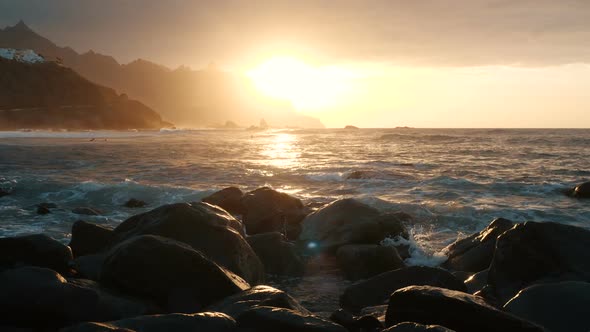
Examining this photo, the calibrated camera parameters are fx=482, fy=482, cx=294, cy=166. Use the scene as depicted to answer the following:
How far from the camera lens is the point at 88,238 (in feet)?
31.1

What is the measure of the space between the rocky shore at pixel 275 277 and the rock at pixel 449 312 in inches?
0.4

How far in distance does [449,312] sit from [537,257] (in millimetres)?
3270

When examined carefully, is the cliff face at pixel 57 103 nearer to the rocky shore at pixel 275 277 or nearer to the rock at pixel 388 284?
the rocky shore at pixel 275 277

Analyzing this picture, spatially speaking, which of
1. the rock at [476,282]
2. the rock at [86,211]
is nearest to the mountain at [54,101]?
the rock at [86,211]

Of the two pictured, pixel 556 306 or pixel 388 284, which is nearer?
pixel 556 306

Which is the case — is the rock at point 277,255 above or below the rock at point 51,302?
below

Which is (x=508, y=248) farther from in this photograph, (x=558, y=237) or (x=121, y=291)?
(x=121, y=291)

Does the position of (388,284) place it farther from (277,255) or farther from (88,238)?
(88,238)

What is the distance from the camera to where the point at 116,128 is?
12494 centimetres

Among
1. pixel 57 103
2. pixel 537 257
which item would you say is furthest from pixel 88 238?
pixel 57 103

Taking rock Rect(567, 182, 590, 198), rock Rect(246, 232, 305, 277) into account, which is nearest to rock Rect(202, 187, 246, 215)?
rock Rect(246, 232, 305, 277)

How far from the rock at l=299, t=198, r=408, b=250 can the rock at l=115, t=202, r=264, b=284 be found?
317cm

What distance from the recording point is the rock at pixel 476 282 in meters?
7.66

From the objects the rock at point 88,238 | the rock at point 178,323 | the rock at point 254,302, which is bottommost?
the rock at point 88,238
